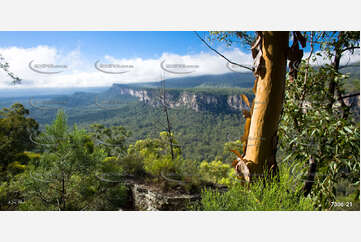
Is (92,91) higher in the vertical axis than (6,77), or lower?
lower

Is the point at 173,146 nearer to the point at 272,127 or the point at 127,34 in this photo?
the point at 272,127

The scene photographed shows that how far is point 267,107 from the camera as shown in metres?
1.57

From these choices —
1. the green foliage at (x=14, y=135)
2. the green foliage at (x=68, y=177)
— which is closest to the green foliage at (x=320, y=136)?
the green foliage at (x=68, y=177)

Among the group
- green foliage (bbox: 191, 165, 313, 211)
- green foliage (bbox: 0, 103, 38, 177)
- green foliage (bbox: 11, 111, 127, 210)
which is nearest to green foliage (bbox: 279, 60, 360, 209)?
green foliage (bbox: 191, 165, 313, 211)

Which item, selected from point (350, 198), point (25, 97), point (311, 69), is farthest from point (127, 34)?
point (350, 198)

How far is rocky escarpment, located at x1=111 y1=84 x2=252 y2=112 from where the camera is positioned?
2025 mm

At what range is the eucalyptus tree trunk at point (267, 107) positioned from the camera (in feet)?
5.10

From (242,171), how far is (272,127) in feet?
1.31

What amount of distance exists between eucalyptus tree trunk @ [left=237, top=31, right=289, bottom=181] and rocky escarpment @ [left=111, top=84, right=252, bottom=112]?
370mm

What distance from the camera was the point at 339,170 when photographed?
1719mm

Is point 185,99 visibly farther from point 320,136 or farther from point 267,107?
point 320,136

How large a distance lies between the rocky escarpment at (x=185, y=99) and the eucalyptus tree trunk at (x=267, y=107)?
37 centimetres

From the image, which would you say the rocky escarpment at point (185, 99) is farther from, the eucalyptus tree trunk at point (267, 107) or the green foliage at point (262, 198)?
the green foliage at point (262, 198)

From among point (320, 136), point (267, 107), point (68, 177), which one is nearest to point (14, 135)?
point (68, 177)
